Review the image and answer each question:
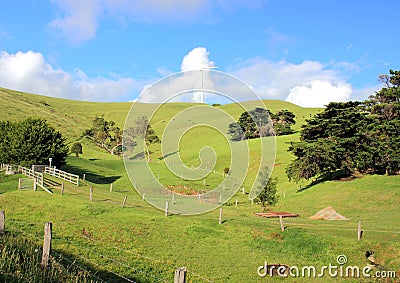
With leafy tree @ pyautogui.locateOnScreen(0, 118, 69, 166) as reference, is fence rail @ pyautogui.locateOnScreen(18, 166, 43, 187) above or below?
below

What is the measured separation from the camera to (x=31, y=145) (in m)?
58.1

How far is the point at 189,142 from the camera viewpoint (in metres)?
137

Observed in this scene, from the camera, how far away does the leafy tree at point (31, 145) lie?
5772 cm

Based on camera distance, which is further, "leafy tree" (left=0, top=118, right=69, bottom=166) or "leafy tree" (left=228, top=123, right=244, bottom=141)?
"leafy tree" (left=0, top=118, right=69, bottom=166)

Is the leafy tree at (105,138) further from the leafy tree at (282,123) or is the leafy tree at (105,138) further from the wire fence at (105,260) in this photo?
the wire fence at (105,260)

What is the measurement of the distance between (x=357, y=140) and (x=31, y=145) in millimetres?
53020

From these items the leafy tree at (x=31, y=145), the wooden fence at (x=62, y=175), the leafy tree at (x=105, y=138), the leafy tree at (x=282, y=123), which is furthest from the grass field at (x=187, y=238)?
the leafy tree at (x=282, y=123)

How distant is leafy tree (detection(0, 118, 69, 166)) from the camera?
57719 mm

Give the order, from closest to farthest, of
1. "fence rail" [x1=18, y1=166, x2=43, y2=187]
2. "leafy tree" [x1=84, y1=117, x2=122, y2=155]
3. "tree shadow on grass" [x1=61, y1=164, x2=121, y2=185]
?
1. "fence rail" [x1=18, y1=166, x2=43, y2=187]
2. "tree shadow on grass" [x1=61, y1=164, x2=121, y2=185]
3. "leafy tree" [x1=84, y1=117, x2=122, y2=155]

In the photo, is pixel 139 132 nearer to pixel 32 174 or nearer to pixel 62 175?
pixel 62 175

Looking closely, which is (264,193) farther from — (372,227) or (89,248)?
(89,248)

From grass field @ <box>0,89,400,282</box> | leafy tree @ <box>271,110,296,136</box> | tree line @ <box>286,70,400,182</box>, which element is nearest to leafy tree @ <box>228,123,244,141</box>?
grass field @ <box>0,89,400,282</box>

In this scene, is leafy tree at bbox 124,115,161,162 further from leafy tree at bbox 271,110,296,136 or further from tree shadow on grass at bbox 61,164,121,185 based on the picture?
leafy tree at bbox 271,110,296,136

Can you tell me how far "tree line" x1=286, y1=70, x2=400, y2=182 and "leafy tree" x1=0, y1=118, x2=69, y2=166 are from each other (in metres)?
40.1
